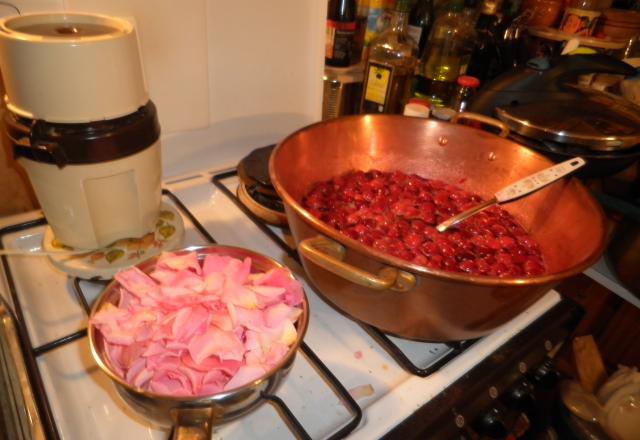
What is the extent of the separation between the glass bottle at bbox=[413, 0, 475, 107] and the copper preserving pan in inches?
12.7

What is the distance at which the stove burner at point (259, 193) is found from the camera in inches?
27.4

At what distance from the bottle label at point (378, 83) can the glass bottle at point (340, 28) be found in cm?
8

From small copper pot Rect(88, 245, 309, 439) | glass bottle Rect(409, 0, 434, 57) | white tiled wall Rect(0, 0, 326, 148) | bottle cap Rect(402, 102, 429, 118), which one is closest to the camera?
small copper pot Rect(88, 245, 309, 439)

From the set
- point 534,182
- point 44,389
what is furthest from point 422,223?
point 44,389

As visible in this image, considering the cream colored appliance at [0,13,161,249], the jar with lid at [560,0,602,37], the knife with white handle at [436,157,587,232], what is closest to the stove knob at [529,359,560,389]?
the knife with white handle at [436,157,587,232]

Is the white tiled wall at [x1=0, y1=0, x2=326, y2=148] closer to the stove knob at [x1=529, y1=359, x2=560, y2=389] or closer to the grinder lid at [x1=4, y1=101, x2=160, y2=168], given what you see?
the grinder lid at [x1=4, y1=101, x2=160, y2=168]

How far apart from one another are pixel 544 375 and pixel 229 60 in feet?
2.36

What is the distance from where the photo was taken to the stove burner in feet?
2.29

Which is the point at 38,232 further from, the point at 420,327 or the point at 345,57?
the point at 345,57

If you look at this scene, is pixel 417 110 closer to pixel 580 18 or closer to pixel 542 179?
pixel 542 179

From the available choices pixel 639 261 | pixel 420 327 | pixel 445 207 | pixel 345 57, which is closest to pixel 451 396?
pixel 420 327

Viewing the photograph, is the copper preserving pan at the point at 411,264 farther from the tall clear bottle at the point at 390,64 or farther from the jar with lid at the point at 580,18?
the jar with lid at the point at 580,18

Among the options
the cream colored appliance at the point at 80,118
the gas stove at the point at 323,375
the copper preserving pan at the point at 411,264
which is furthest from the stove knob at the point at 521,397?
the cream colored appliance at the point at 80,118

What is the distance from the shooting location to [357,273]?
39 centimetres
